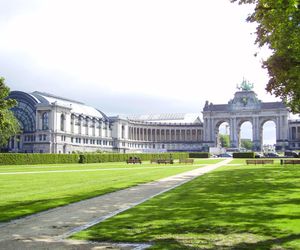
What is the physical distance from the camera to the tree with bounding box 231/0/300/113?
18.3 metres

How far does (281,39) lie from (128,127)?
508 feet

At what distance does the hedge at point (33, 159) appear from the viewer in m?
64.7

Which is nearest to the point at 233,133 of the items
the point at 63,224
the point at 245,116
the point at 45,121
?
the point at 245,116

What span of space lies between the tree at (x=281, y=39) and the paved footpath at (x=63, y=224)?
34.2ft

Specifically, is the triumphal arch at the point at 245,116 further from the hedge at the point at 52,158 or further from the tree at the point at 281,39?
the tree at the point at 281,39

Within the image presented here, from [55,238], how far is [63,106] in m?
130

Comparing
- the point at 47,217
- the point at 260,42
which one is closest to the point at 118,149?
the point at 260,42

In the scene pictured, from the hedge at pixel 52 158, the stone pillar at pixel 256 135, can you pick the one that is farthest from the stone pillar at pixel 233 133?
the hedge at pixel 52 158

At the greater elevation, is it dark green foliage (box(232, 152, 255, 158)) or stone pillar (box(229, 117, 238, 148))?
stone pillar (box(229, 117, 238, 148))

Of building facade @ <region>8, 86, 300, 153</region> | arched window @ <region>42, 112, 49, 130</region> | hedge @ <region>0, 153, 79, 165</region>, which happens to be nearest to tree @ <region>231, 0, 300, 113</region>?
hedge @ <region>0, 153, 79, 165</region>

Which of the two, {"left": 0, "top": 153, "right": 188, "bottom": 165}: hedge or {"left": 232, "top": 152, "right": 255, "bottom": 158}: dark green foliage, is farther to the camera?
{"left": 232, "top": 152, "right": 255, "bottom": 158}: dark green foliage

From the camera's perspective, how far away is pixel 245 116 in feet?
564

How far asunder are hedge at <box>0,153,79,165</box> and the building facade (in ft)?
196

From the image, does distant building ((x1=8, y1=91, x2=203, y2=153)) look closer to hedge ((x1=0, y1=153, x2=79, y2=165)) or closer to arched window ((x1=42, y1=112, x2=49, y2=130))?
arched window ((x1=42, y1=112, x2=49, y2=130))
